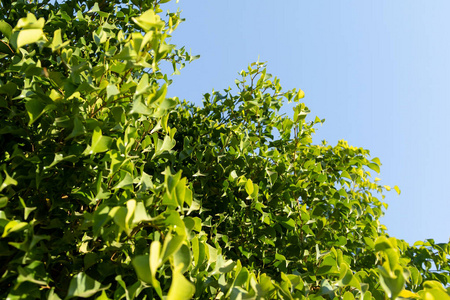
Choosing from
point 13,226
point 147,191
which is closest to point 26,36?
point 13,226

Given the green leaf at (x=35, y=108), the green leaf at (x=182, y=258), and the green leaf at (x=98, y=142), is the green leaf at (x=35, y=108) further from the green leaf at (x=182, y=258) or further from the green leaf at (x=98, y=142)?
the green leaf at (x=182, y=258)

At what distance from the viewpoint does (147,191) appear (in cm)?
180

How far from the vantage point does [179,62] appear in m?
3.12

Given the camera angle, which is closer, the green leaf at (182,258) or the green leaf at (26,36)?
the green leaf at (182,258)

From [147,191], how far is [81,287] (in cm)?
70

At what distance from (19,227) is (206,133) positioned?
1.99m

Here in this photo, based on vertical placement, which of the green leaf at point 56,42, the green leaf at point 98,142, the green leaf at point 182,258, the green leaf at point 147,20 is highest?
the green leaf at point 147,20

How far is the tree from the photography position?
1.23 metres

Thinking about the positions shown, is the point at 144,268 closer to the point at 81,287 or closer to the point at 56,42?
the point at 81,287

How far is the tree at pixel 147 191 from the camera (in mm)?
1230

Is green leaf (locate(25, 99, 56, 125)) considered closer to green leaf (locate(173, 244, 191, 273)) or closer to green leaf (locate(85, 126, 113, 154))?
green leaf (locate(85, 126, 113, 154))

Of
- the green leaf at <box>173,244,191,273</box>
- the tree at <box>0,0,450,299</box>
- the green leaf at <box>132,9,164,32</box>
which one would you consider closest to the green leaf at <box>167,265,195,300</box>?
the tree at <box>0,0,450,299</box>

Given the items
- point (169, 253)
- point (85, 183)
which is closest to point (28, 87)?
point (85, 183)

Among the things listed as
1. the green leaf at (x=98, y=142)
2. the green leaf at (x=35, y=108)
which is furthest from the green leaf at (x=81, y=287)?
the green leaf at (x=35, y=108)
